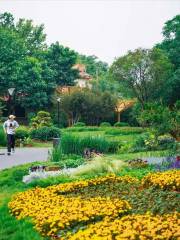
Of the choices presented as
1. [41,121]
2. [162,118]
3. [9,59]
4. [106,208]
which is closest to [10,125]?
[162,118]

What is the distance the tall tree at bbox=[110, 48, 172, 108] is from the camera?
50156 millimetres

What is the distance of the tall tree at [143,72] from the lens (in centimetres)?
5016

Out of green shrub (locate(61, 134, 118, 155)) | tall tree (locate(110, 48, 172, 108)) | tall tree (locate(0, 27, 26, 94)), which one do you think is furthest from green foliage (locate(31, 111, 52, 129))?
green shrub (locate(61, 134, 118, 155))

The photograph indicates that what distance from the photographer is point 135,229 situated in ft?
22.4

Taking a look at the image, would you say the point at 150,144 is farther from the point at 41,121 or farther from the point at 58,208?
the point at 41,121

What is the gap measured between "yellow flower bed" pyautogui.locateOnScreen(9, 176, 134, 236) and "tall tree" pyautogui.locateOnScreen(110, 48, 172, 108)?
40.3m

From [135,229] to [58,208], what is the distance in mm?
2081

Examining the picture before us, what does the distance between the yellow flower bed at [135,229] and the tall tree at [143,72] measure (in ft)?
140

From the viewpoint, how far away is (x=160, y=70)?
4950cm

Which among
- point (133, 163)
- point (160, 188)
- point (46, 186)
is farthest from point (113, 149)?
point (160, 188)

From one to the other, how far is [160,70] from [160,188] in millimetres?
39960

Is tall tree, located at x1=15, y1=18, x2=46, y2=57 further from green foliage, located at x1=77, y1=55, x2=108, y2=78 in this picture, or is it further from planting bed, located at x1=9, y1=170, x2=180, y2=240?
planting bed, located at x1=9, y1=170, x2=180, y2=240

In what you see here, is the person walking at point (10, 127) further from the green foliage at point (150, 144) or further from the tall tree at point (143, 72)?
the tall tree at point (143, 72)

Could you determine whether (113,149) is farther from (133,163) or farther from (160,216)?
(160,216)
